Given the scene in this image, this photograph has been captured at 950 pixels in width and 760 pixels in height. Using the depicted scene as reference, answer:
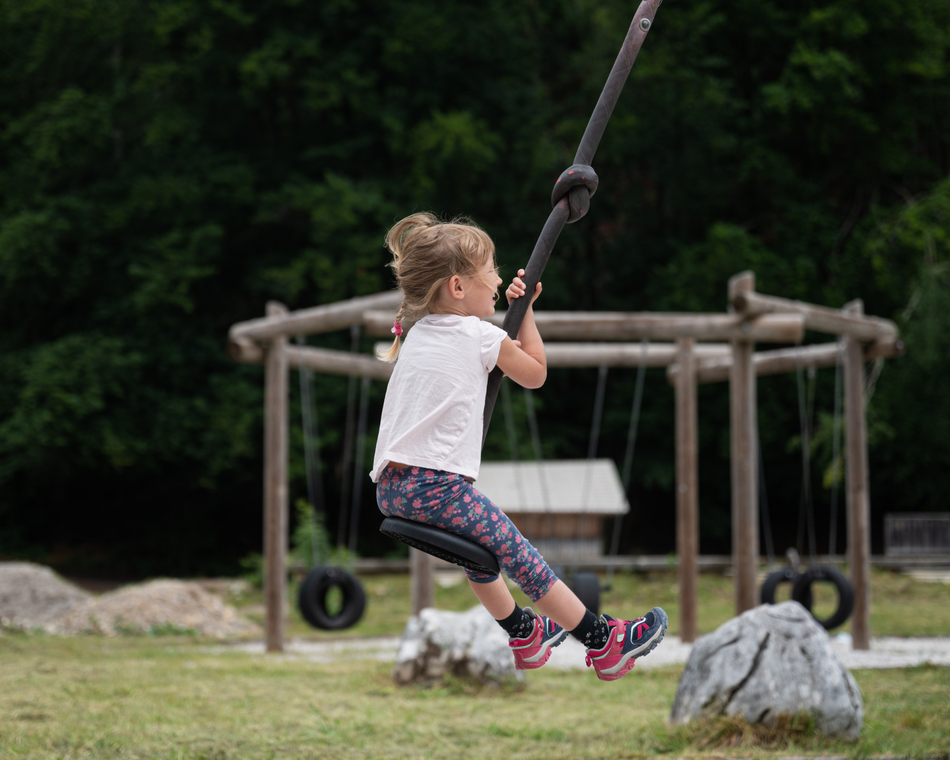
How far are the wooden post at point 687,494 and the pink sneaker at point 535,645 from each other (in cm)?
651

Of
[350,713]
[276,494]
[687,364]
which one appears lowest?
[350,713]

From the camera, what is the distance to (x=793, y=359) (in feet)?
33.8

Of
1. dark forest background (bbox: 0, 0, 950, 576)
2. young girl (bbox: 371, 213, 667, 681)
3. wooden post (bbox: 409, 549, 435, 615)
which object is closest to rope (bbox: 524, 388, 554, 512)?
wooden post (bbox: 409, 549, 435, 615)

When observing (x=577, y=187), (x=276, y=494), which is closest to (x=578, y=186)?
(x=577, y=187)

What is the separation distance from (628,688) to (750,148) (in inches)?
675

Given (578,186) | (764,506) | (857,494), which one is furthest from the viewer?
(764,506)

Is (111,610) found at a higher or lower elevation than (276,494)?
lower

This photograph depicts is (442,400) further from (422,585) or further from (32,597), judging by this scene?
(32,597)

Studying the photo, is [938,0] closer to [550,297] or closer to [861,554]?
[550,297]

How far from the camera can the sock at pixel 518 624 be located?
296cm

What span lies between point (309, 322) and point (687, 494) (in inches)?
154

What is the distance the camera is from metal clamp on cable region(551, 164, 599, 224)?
293 centimetres

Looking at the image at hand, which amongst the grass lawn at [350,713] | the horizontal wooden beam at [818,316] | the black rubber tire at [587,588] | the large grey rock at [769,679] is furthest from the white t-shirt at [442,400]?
the horizontal wooden beam at [818,316]

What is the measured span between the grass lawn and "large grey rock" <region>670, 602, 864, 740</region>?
133 millimetres
